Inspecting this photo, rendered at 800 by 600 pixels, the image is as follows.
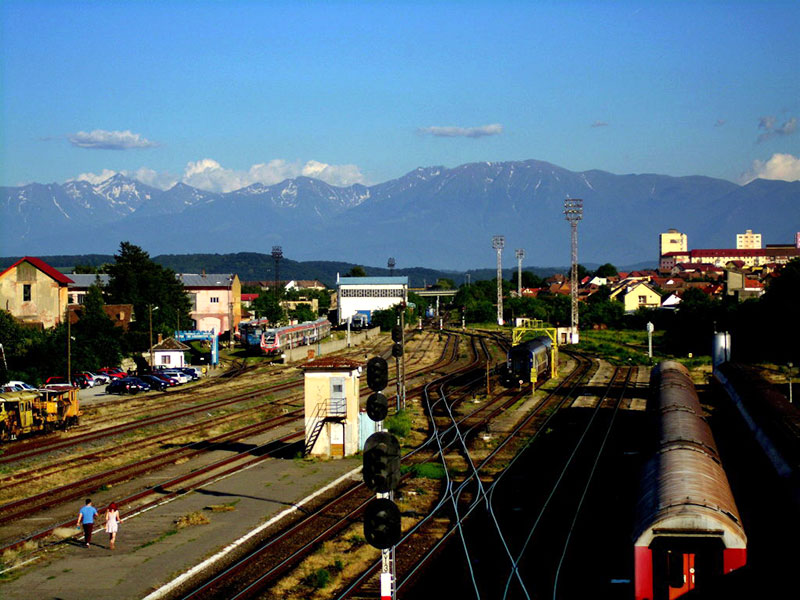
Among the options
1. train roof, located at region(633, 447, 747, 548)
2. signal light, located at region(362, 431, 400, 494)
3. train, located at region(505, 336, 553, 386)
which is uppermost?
signal light, located at region(362, 431, 400, 494)

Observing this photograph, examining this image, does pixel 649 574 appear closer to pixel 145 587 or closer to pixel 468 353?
pixel 145 587

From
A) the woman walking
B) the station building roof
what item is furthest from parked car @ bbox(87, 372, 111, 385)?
the station building roof

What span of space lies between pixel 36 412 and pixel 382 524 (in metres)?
30.7

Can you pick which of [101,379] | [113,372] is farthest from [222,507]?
[113,372]

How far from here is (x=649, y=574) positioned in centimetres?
1384

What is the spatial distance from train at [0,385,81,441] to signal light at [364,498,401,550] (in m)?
28.8

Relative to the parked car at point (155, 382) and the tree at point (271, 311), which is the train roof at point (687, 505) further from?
the tree at point (271, 311)

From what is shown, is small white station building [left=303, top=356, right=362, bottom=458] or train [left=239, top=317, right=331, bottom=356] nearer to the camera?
small white station building [left=303, top=356, right=362, bottom=458]

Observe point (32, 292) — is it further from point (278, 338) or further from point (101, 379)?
point (278, 338)

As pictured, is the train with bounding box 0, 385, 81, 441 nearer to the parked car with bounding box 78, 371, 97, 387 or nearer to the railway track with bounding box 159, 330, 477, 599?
the railway track with bounding box 159, 330, 477, 599

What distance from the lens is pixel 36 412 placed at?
3775 centimetres

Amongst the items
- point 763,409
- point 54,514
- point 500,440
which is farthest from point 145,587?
point 500,440

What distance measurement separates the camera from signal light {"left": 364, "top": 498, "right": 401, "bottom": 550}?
36.9 ft

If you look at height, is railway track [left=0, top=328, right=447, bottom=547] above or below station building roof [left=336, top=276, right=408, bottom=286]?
below
